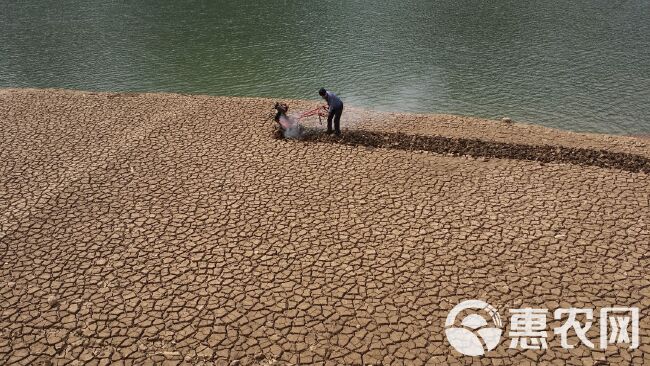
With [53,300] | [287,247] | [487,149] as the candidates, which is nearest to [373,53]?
[487,149]

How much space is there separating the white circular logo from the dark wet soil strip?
625 centimetres

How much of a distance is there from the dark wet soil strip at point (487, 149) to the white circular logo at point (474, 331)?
6250 millimetres

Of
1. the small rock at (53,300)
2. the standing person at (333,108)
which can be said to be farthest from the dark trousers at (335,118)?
the small rock at (53,300)

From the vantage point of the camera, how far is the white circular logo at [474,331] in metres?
7.57

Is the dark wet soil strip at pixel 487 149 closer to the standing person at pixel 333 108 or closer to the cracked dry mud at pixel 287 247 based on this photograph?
the standing person at pixel 333 108

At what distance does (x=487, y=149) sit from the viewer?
13852mm

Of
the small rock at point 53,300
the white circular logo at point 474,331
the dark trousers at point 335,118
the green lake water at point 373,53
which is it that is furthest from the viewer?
the green lake water at point 373,53

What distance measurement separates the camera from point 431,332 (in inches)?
308

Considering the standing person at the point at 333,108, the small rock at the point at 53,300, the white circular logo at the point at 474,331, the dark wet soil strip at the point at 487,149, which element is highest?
the standing person at the point at 333,108

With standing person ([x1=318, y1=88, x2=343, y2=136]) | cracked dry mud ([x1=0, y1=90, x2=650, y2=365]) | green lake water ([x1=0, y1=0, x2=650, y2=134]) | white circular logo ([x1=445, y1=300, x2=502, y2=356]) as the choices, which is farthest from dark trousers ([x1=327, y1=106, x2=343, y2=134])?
white circular logo ([x1=445, y1=300, x2=502, y2=356])

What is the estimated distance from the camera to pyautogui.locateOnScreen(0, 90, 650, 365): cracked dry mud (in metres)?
7.69

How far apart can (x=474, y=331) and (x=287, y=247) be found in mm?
3772

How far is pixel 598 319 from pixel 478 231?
9.07 feet

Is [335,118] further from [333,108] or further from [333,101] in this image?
[333,101]
